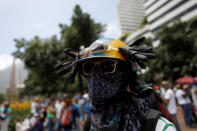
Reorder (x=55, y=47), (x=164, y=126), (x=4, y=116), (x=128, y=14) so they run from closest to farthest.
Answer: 1. (x=164, y=126)
2. (x=4, y=116)
3. (x=55, y=47)
4. (x=128, y=14)

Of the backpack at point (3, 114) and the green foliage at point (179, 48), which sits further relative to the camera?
the green foliage at point (179, 48)

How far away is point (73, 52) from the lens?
5.97 feet

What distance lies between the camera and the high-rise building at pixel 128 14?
80.8 metres

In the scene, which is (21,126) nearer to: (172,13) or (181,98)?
(181,98)

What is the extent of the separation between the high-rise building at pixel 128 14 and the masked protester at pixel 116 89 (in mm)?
80550

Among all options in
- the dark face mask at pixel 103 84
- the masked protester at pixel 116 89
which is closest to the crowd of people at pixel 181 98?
the masked protester at pixel 116 89

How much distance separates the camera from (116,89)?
144cm

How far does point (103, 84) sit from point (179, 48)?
2339 centimetres

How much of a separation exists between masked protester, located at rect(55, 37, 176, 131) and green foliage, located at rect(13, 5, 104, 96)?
16.6 m

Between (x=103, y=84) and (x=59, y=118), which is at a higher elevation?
(x=103, y=84)

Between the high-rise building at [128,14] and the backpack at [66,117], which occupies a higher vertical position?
the high-rise building at [128,14]

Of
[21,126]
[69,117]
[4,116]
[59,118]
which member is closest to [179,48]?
[69,117]

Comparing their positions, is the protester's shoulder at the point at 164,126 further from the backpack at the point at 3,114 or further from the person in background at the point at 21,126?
the backpack at the point at 3,114

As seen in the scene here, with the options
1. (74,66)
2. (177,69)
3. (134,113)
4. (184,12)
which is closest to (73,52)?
(74,66)
